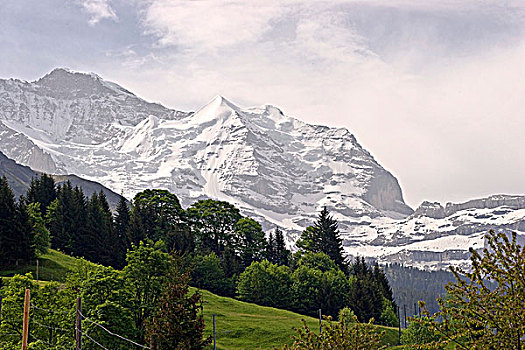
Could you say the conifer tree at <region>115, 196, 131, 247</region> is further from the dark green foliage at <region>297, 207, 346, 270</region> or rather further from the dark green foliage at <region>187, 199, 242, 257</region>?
the dark green foliage at <region>297, 207, 346, 270</region>

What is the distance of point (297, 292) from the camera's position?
110m

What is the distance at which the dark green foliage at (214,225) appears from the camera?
133 metres

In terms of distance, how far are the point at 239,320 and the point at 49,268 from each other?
86.7 ft

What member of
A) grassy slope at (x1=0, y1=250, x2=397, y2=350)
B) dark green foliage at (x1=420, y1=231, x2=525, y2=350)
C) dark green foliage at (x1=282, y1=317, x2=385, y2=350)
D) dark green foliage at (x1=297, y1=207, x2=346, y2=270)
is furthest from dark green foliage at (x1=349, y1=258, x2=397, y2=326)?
→ dark green foliage at (x1=420, y1=231, x2=525, y2=350)

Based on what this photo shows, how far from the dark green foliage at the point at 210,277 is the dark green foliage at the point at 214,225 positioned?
14337 millimetres

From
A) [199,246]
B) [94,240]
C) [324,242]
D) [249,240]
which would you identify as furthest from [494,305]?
[324,242]

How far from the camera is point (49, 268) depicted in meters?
84.4

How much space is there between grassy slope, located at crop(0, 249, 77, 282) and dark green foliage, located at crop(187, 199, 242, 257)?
140 ft

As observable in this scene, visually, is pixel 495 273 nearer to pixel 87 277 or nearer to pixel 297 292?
pixel 87 277

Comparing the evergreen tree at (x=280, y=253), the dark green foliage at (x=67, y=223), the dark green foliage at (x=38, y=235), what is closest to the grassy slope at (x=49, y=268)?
the dark green foliage at (x=38, y=235)

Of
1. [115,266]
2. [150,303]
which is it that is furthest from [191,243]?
[150,303]

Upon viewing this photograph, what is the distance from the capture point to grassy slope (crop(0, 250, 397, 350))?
245 ft

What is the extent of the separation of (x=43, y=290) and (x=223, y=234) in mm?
83688

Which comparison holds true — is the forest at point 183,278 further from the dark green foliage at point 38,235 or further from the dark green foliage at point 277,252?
the dark green foliage at point 277,252
